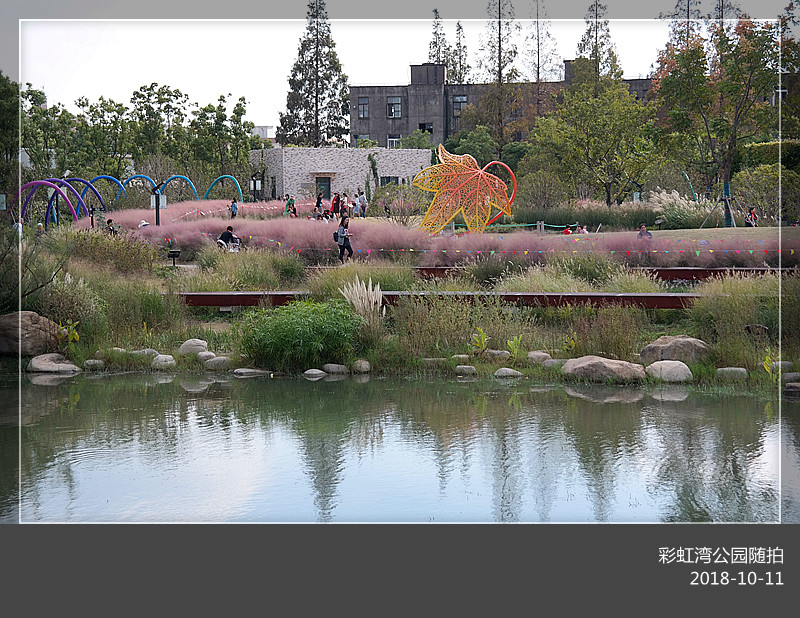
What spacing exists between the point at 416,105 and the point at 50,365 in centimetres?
3951

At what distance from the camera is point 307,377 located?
10617mm

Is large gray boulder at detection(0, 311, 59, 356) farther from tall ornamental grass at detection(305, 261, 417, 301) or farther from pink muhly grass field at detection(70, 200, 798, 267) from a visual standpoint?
pink muhly grass field at detection(70, 200, 798, 267)

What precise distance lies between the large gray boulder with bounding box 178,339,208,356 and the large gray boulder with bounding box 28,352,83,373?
1.24 metres

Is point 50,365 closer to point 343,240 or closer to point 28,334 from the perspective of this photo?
point 28,334

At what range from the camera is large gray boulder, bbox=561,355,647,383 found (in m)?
10.0

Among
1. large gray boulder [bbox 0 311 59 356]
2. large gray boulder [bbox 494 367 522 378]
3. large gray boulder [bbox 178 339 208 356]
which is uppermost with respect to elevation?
large gray boulder [bbox 0 311 59 356]

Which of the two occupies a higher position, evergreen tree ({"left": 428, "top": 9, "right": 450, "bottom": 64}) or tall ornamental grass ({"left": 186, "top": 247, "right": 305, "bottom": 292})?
evergreen tree ({"left": 428, "top": 9, "right": 450, "bottom": 64})

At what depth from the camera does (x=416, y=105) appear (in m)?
48.5

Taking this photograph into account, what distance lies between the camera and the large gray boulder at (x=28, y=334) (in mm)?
11086

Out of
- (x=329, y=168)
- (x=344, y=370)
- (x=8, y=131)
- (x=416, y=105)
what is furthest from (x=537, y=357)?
(x=416, y=105)

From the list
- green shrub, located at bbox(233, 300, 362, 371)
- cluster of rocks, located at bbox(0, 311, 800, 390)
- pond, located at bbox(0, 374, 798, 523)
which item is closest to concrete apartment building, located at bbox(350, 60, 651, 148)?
cluster of rocks, located at bbox(0, 311, 800, 390)

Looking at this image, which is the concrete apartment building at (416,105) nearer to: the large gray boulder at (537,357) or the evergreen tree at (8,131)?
the evergreen tree at (8,131)
